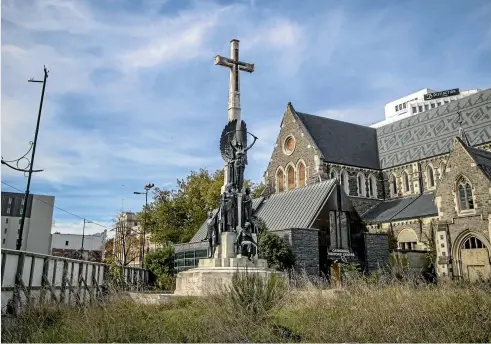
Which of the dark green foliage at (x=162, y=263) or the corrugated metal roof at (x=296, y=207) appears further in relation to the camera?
the dark green foliage at (x=162, y=263)

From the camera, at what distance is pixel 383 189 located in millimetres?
39875

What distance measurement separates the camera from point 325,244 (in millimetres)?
21672

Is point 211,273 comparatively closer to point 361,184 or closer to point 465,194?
point 465,194

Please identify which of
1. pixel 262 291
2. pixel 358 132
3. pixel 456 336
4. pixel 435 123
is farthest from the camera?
pixel 358 132

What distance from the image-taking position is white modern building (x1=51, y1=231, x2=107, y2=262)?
73.1m

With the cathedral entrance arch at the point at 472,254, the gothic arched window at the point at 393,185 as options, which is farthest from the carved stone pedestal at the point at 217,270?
the gothic arched window at the point at 393,185

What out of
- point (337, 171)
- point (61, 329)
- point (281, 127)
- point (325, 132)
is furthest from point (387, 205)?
point (61, 329)

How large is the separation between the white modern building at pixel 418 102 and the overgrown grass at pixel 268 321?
105 meters

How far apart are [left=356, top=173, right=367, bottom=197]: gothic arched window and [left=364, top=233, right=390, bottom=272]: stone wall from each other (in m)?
15.2

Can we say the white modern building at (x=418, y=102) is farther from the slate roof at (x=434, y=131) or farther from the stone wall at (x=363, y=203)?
the stone wall at (x=363, y=203)

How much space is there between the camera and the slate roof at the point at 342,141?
125ft

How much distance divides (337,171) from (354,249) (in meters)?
15.1

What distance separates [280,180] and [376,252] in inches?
724

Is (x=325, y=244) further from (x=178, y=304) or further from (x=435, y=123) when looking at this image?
(x=435, y=123)
